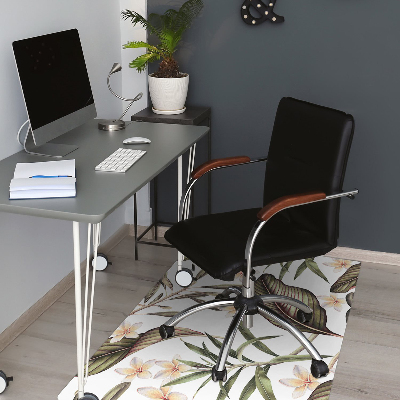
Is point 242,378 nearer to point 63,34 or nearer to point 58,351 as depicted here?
point 58,351

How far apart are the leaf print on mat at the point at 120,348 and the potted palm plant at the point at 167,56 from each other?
1293 mm

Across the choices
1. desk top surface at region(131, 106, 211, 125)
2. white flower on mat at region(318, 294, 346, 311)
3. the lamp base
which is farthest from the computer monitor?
white flower on mat at region(318, 294, 346, 311)

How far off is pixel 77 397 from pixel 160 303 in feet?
2.81

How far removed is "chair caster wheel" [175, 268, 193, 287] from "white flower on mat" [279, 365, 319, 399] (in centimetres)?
88

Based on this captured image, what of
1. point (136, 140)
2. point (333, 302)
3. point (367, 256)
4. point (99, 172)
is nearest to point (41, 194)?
point (99, 172)

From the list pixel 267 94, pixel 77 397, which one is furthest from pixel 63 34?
pixel 77 397

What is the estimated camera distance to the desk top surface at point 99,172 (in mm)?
2156

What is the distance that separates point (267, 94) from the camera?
11.8ft

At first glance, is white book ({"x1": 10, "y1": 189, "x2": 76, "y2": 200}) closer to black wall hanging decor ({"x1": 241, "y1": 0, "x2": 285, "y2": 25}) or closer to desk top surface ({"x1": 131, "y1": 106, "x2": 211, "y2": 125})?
desk top surface ({"x1": 131, "y1": 106, "x2": 211, "y2": 125})

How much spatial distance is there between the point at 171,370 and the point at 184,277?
0.75 meters

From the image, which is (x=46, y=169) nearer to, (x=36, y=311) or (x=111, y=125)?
(x=111, y=125)

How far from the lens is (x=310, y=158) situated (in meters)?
2.74

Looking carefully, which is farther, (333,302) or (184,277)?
(184,277)

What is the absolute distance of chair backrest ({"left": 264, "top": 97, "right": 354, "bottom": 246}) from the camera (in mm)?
2588
